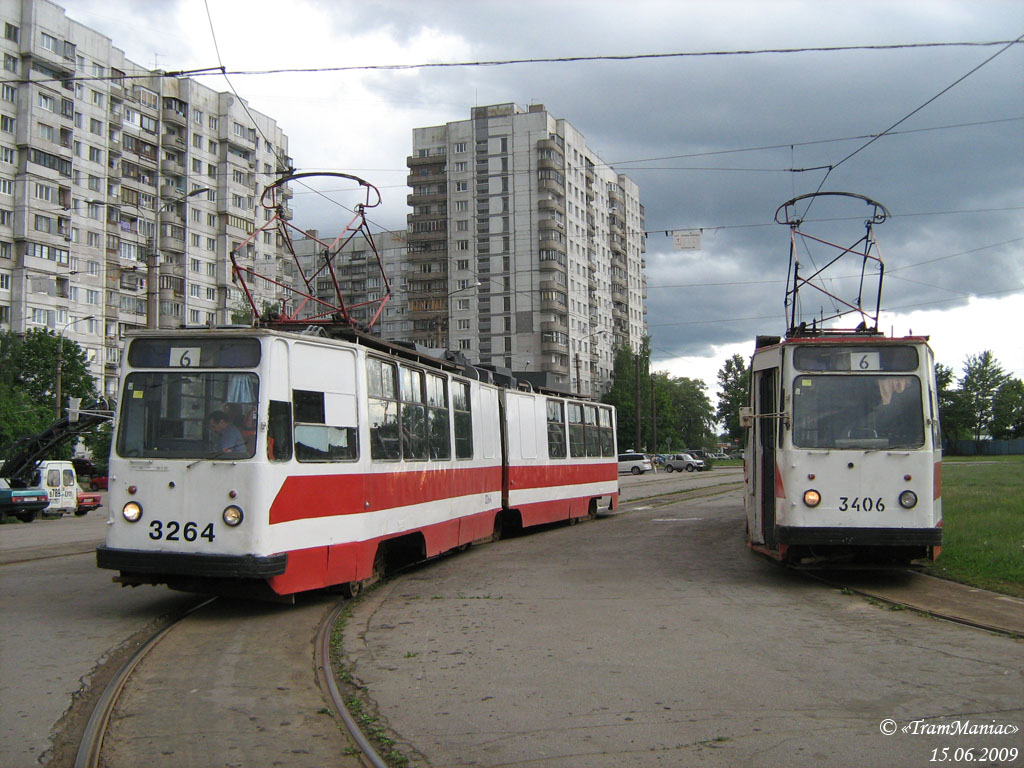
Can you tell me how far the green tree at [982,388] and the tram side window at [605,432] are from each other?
103 metres

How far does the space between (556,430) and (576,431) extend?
5.09ft

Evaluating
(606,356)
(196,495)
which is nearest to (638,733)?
(196,495)

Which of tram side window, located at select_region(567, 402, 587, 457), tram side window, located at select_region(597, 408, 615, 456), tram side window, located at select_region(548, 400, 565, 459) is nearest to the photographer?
tram side window, located at select_region(548, 400, 565, 459)

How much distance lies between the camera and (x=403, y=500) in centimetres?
1150

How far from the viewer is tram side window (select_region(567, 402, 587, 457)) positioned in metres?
21.6

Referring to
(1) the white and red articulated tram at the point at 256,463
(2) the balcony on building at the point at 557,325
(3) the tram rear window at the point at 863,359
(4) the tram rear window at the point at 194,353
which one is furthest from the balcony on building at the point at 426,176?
(4) the tram rear window at the point at 194,353

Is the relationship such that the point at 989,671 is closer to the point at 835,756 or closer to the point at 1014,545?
the point at 835,756

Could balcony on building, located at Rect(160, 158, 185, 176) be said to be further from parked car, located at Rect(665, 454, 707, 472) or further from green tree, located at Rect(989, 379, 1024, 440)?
green tree, located at Rect(989, 379, 1024, 440)

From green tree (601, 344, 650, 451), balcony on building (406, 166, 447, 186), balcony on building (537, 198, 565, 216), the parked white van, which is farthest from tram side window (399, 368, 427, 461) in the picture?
balcony on building (406, 166, 447, 186)

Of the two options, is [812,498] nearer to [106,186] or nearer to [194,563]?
[194,563]

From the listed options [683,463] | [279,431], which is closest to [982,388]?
[683,463]

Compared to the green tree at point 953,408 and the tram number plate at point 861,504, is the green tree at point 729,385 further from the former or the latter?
the tram number plate at point 861,504

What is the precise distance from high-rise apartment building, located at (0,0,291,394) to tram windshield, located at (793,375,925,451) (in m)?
44.0

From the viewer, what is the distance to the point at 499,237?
85688 millimetres
